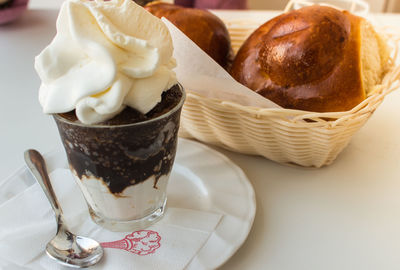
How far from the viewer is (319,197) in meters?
0.62

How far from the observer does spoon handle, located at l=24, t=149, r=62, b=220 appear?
0.54m

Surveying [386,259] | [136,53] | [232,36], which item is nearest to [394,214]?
[386,259]

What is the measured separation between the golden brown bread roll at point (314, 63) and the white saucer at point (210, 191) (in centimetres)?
15

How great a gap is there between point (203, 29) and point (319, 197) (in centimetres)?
38

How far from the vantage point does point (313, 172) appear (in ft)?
2.21

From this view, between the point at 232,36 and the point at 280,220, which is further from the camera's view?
the point at 232,36

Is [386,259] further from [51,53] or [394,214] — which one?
[51,53]

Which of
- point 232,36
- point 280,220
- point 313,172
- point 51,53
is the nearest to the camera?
point 51,53

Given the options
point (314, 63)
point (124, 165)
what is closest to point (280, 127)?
point (314, 63)

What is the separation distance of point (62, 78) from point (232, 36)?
566 mm

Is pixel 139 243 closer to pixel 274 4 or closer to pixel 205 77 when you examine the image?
pixel 205 77

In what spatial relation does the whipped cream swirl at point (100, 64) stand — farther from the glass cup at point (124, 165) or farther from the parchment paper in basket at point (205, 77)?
the parchment paper in basket at point (205, 77)

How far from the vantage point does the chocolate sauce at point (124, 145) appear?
1.49ft

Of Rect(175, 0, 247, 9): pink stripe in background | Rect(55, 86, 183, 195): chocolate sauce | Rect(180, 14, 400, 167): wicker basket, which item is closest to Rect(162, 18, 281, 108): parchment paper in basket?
Rect(180, 14, 400, 167): wicker basket
